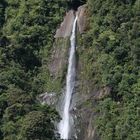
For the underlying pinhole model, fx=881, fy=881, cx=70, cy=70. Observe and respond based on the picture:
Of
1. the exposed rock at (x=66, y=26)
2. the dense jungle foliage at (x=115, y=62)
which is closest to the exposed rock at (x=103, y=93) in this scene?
the dense jungle foliage at (x=115, y=62)

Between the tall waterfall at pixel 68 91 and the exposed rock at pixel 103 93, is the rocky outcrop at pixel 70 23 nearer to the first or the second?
the tall waterfall at pixel 68 91

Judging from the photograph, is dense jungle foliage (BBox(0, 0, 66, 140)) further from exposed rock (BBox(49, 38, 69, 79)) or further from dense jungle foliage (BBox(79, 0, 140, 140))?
dense jungle foliage (BBox(79, 0, 140, 140))

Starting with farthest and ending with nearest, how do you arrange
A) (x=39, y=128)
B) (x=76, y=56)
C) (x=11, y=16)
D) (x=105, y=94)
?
(x=11, y=16), (x=76, y=56), (x=105, y=94), (x=39, y=128)

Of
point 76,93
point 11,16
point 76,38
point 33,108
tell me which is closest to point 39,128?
point 33,108

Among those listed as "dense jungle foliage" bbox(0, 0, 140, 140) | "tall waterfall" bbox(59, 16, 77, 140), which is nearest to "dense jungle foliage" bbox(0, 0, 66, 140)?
"dense jungle foliage" bbox(0, 0, 140, 140)

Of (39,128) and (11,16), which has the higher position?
(11,16)

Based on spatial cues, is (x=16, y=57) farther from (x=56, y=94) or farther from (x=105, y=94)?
(x=105, y=94)
